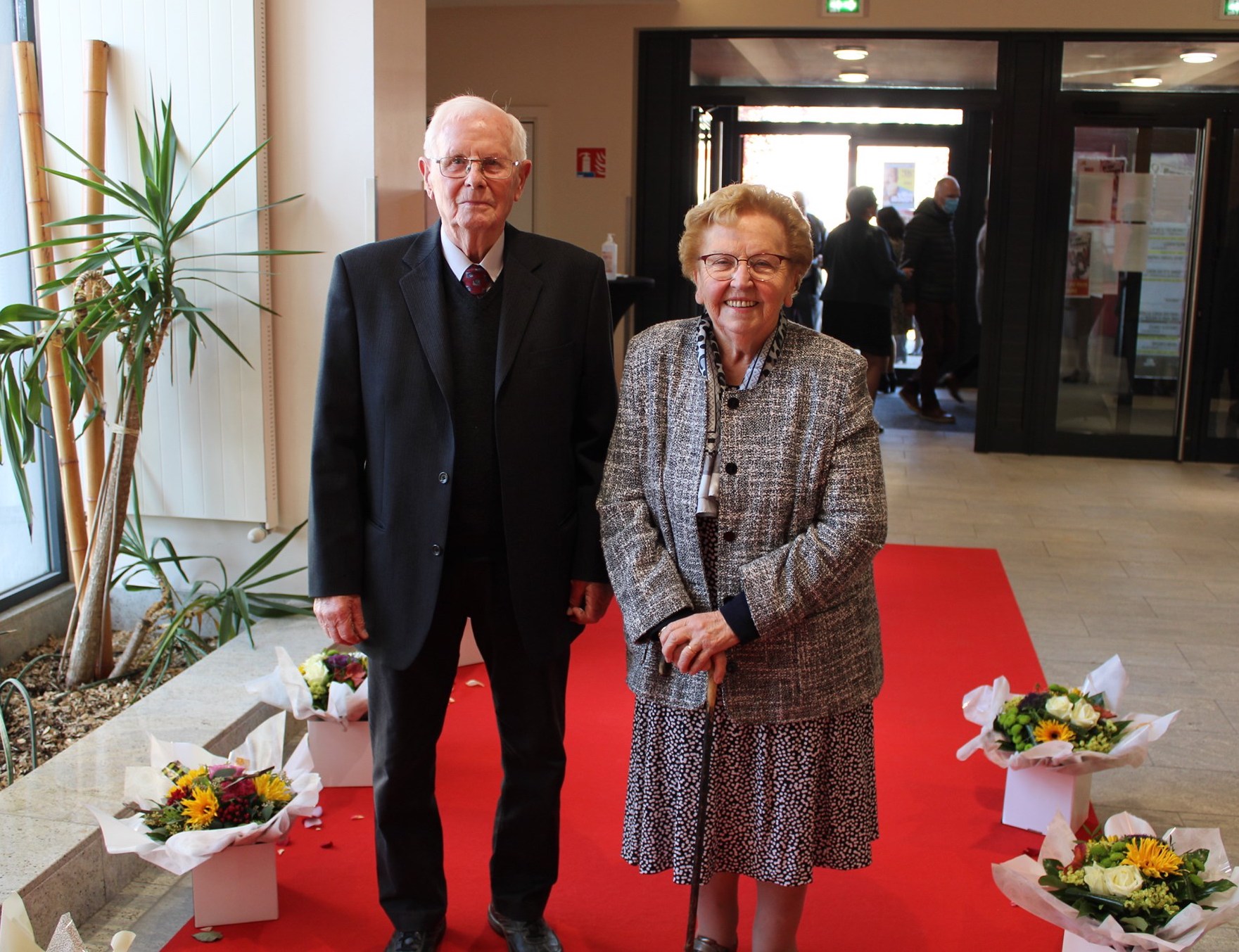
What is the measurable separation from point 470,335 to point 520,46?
6490 millimetres

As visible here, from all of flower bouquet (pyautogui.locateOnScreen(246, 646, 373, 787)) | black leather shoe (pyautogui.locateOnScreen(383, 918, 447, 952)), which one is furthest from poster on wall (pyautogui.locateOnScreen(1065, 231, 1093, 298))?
black leather shoe (pyautogui.locateOnScreen(383, 918, 447, 952))

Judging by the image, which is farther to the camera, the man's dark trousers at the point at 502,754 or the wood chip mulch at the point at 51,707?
the wood chip mulch at the point at 51,707

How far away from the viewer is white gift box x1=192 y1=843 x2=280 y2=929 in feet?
8.35

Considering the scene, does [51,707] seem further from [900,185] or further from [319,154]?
[900,185]

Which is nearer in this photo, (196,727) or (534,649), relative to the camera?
(534,649)

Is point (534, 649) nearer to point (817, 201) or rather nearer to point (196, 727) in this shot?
point (196, 727)

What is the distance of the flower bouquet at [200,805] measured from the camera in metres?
2.47

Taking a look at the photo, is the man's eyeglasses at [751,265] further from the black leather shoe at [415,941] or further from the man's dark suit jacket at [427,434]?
the black leather shoe at [415,941]

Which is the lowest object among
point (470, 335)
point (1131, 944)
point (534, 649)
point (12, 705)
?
point (12, 705)

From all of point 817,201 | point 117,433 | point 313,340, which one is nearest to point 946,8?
point 817,201

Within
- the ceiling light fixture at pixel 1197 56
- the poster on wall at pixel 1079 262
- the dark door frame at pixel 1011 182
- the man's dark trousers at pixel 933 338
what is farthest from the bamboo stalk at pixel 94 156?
the man's dark trousers at pixel 933 338

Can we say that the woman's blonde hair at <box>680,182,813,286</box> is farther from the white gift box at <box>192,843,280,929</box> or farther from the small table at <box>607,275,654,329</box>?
the small table at <box>607,275,654,329</box>

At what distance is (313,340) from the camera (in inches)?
166

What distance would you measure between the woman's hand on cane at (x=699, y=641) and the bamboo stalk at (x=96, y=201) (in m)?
2.51
